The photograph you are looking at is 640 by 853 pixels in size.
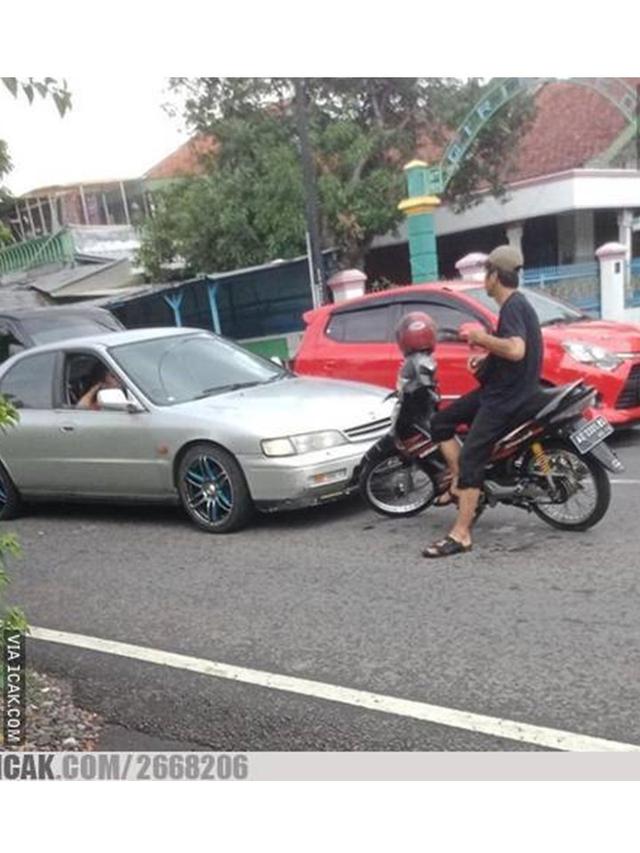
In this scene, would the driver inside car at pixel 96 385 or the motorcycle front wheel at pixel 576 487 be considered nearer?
the motorcycle front wheel at pixel 576 487

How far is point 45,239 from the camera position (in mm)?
22969

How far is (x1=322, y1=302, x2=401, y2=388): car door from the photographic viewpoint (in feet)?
25.2

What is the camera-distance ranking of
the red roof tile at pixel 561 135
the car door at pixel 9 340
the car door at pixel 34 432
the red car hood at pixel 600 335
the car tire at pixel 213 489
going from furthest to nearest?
the red roof tile at pixel 561 135
the car door at pixel 9 340
the red car hood at pixel 600 335
the car door at pixel 34 432
the car tire at pixel 213 489

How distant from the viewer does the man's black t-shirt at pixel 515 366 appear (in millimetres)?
4520

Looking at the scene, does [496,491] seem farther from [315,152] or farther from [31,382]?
[315,152]

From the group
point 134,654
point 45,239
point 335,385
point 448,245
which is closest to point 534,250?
point 448,245

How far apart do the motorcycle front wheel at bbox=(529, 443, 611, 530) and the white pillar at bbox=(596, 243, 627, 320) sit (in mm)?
11125

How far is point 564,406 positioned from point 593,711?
2.00 m

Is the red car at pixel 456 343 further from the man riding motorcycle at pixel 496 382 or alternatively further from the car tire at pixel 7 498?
the car tire at pixel 7 498

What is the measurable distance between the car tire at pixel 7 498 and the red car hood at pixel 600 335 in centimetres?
441

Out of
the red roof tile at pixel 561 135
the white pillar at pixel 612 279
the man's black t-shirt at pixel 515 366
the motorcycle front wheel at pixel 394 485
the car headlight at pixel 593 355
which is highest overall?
the red roof tile at pixel 561 135

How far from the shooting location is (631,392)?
705cm

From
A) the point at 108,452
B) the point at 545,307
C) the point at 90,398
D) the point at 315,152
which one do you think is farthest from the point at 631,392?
the point at 315,152

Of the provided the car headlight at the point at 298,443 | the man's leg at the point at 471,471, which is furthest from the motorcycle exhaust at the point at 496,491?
the car headlight at the point at 298,443
